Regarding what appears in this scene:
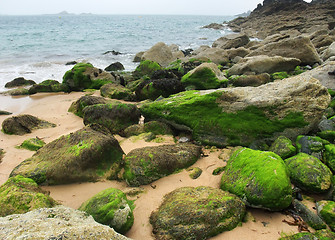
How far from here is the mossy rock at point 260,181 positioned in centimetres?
365

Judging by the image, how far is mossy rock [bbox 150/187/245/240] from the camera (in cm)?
343

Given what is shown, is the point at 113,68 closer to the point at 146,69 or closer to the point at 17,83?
the point at 146,69

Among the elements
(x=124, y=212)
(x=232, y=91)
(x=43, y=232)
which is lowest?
(x=124, y=212)

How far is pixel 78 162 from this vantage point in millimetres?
4742

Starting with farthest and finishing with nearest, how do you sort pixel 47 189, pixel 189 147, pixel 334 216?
1. pixel 189 147
2. pixel 47 189
3. pixel 334 216

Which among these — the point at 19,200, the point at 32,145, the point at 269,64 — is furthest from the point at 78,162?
the point at 269,64

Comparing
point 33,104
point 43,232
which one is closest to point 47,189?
point 43,232

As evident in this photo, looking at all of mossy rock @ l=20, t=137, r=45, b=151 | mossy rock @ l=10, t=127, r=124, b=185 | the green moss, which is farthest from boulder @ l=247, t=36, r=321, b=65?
mossy rock @ l=20, t=137, r=45, b=151

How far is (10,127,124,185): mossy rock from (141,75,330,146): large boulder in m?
2.29

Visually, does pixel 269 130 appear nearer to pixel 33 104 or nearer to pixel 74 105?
pixel 74 105

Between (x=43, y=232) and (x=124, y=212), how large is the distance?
1.44 meters

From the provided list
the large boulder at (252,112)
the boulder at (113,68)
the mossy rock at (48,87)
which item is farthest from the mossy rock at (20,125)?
the boulder at (113,68)

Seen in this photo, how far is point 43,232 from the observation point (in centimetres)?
229

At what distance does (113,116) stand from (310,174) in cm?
525
